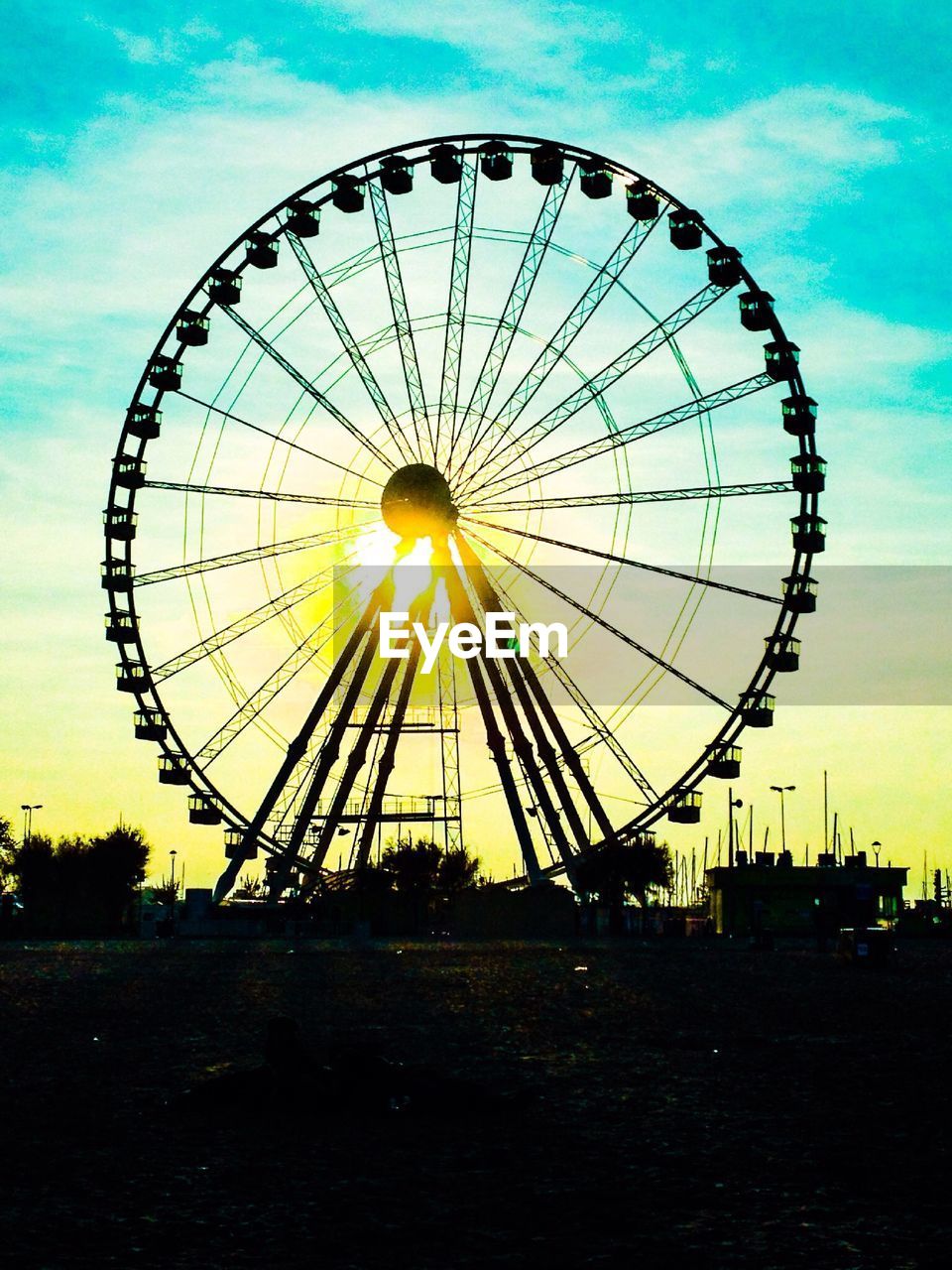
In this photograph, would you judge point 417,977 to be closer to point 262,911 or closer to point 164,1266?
point 164,1266

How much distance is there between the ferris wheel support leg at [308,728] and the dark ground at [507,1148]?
25.5 m

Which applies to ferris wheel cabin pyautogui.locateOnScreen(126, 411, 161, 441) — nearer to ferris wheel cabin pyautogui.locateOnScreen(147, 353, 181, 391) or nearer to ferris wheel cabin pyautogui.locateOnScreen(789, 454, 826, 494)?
ferris wheel cabin pyautogui.locateOnScreen(147, 353, 181, 391)

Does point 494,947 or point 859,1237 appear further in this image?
point 494,947

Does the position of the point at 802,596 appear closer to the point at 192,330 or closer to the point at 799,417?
the point at 799,417

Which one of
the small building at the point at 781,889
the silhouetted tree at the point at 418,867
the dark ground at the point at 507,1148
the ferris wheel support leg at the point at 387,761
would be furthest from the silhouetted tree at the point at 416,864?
the dark ground at the point at 507,1148

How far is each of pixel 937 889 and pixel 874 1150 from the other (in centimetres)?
17322

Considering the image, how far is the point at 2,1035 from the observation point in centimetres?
1880

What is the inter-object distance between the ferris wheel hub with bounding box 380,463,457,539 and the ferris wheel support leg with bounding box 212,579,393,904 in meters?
3.70

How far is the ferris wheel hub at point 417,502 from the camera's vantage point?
4344 cm

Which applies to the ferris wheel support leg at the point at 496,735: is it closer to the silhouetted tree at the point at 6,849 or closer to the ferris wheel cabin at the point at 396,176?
the ferris wheel cabin at the point at 396,176

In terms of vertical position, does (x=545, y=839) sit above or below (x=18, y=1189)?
above

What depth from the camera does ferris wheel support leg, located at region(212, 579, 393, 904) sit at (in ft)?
156

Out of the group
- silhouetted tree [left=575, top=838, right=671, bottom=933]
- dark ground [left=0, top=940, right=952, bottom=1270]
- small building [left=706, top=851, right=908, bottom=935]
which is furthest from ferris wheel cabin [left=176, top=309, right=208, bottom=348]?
small building [left=706, top=851, right=908, bottom=935]

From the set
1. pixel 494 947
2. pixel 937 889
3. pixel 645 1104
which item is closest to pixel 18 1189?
pixel 645 1104
